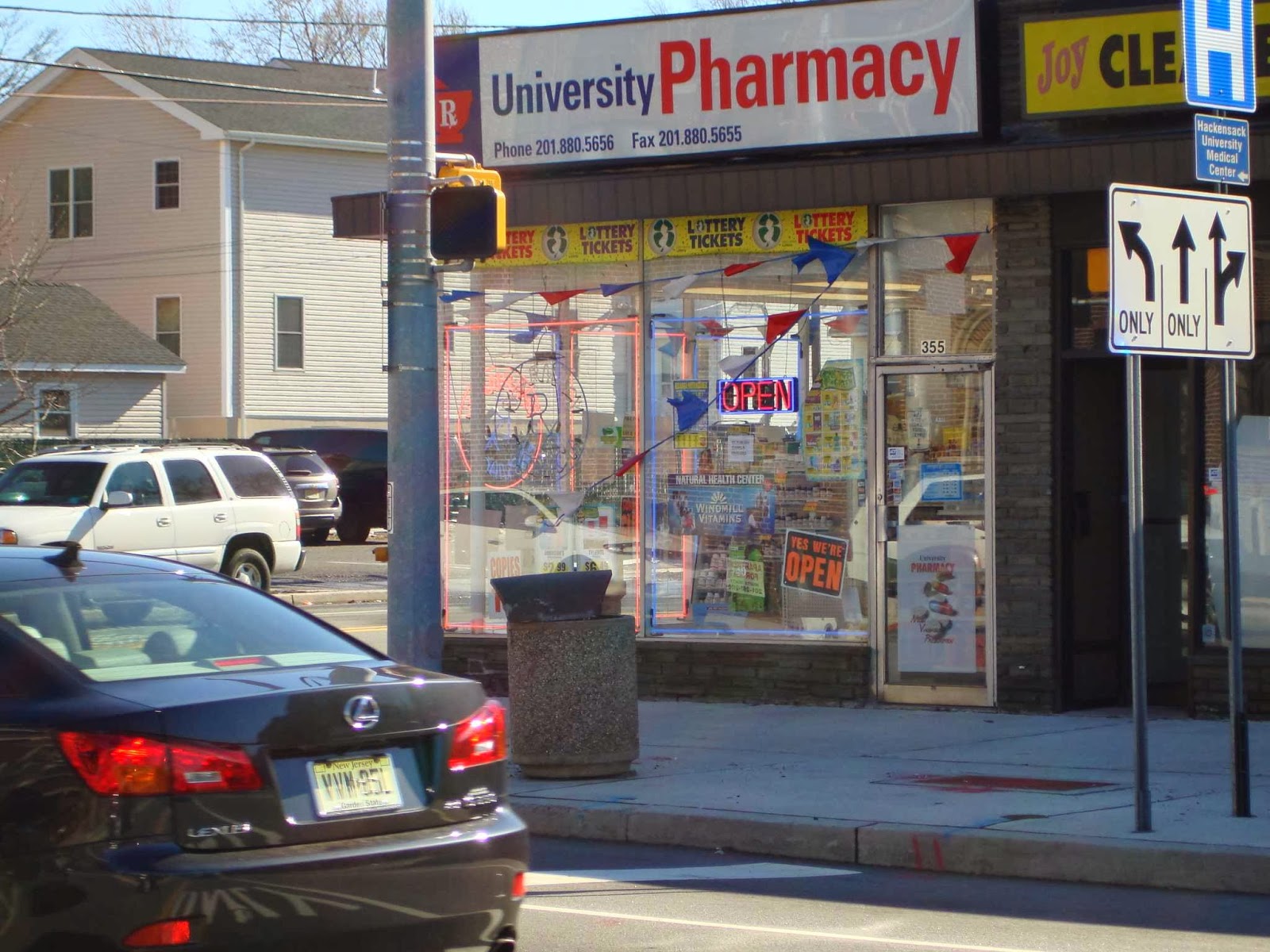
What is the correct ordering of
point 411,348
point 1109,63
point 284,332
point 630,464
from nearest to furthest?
point 411,348 → point 1109,63 → point 630,464 → point 284,332

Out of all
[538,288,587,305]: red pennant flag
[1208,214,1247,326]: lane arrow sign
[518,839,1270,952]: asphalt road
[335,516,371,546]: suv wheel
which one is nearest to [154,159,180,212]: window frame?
[335,516,371,546]: suv wheel

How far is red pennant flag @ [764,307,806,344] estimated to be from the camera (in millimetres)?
12438

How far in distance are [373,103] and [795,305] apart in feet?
90.9

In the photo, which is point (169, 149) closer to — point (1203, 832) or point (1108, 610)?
point (1108, 610)

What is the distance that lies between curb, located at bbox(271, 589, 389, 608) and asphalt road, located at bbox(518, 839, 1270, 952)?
13.6 metres

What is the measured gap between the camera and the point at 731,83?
12398mm

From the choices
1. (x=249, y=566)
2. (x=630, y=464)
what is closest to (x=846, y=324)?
(x=630, y=464)

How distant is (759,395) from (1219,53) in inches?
194

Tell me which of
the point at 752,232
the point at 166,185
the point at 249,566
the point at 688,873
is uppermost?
the point at 166,185

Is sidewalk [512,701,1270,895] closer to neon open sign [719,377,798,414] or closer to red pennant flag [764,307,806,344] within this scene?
neon open sign [719,377,798,414]

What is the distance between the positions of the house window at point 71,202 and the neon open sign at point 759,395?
95.9 ft

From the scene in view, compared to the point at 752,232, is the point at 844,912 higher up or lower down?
lower down

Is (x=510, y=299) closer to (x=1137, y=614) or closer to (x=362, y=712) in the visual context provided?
(x=1137, y=614)

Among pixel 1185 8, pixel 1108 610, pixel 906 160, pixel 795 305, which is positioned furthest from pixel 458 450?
pixel 1185 8
